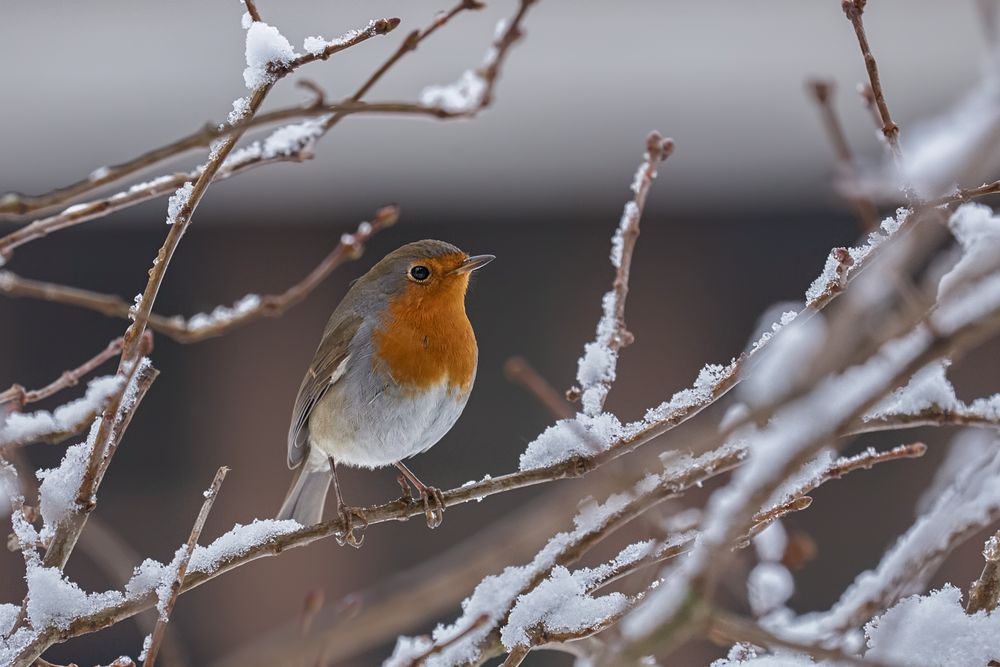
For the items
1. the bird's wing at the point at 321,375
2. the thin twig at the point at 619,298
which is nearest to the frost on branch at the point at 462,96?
the thin twig at the point at 619,298

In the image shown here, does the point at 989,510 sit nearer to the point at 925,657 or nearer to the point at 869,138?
the point at 925,657

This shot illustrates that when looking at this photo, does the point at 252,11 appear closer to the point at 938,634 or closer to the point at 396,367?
the point at 938,634

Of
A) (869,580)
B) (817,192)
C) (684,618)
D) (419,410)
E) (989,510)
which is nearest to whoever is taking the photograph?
(684,618)

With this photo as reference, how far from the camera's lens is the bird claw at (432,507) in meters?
2.06

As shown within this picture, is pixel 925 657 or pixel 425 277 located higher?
pixel 425 277

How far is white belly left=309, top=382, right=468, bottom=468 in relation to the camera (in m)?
2.89

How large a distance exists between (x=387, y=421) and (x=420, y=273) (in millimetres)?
407

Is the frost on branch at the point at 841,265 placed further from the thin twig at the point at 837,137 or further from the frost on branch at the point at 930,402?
the thin twig at the point at 837,137

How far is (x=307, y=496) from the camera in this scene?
3.31m

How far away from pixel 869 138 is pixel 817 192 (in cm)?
38

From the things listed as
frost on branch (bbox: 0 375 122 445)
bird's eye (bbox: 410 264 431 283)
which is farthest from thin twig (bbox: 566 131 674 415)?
bird's eye (bbox: 410 264 431 283)

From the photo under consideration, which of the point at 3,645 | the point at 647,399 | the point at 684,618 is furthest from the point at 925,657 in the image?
the point at 647,399

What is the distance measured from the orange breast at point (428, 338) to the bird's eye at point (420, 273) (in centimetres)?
3

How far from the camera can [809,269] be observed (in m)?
5.62
